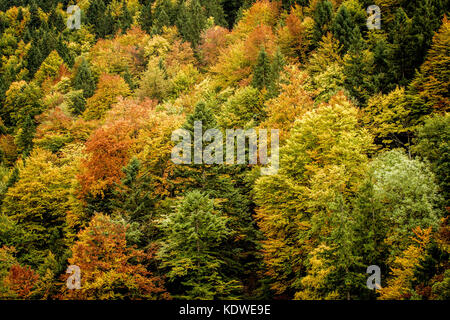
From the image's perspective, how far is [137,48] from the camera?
78.9 m

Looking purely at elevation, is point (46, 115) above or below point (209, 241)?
above

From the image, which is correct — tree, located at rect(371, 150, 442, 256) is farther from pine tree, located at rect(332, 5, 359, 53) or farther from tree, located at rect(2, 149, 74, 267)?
tree, located at rect(2, 149, 74, 267)

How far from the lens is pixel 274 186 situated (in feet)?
92.9

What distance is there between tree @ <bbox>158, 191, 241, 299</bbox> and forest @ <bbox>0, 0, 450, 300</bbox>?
14 centimetres

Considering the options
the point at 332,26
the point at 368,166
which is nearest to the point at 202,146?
the point at 368,166

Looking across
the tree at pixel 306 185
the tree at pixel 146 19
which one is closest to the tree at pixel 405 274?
the tree at pixel 306 185

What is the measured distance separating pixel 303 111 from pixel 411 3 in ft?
63.4

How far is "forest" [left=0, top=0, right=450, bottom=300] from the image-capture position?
2305 cm

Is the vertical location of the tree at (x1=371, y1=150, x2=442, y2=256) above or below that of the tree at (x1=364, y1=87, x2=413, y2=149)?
below

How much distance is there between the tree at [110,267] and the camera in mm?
24984

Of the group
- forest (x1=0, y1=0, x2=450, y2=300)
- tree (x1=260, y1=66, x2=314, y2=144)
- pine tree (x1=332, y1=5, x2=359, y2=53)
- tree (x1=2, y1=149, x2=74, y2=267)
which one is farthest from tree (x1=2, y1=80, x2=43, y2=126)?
pine tree (x1=332, y1=5, x2=359, y2=53)

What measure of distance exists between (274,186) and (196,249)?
756cm
